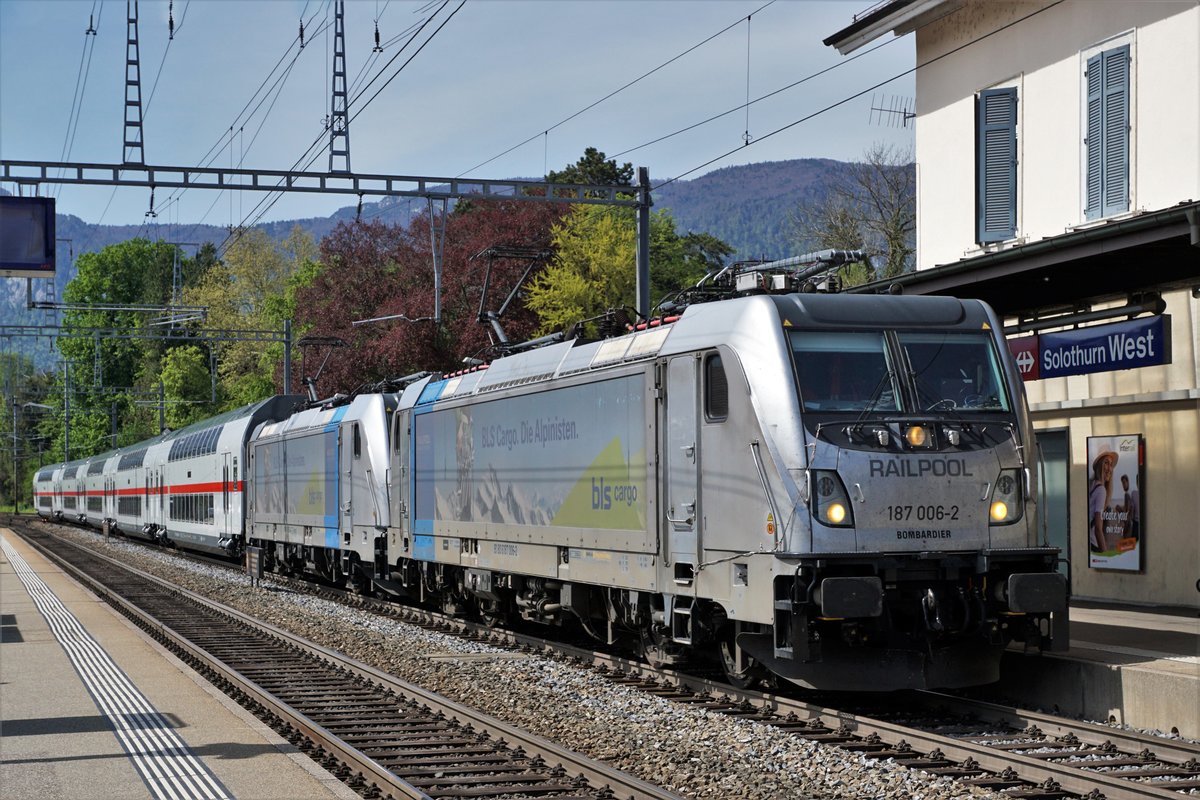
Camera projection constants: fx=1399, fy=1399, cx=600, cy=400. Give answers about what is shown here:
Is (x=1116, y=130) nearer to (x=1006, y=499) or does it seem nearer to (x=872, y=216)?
(x=1006, y=499)

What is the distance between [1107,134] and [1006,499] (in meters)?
6.48

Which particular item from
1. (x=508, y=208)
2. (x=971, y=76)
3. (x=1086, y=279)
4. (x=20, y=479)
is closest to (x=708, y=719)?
(x=1086, y=279)

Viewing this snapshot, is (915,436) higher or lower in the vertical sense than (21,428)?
lower

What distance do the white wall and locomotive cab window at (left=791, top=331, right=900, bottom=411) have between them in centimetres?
534

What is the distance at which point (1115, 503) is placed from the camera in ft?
52.6

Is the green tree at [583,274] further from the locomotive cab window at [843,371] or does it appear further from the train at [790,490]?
the locomotive cab window at [843,371]

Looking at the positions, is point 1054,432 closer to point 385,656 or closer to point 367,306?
point 385,656

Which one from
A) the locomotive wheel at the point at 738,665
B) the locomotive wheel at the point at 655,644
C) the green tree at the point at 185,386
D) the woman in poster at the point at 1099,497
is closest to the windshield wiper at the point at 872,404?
the locomotive wheel at the point at 738,665

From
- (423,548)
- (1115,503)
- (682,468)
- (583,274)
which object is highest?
(583,274)

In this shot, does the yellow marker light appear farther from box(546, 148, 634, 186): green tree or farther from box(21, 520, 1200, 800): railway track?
box(546, 148, 634, 186): green tree

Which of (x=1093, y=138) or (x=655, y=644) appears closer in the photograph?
(x=655, y=644)

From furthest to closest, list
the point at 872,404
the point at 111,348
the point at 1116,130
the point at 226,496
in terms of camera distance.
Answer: the point at 111,348 < the point at 226,496 < the point at 1116,130 < the point at 872,404

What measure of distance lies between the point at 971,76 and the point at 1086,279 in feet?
15.4

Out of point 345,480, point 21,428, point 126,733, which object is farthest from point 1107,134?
point 21,428
